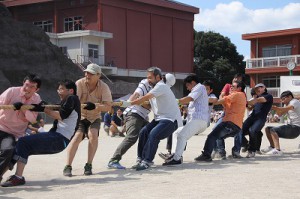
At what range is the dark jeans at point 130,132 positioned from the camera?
9.51 metres

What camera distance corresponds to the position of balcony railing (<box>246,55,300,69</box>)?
1833 inches

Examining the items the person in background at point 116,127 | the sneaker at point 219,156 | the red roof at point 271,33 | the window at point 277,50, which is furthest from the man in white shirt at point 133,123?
the window at point 277,50

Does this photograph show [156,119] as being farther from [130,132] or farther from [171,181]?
[171,181]

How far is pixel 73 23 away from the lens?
180 feet

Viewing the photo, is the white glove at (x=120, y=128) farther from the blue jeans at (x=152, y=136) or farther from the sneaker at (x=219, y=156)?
the blue jeans at (x=152, y=136)

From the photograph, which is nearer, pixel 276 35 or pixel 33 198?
pixel 33 198

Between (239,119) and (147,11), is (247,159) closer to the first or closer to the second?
(239,119)

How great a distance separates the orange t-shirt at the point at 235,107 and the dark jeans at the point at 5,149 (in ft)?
15.9

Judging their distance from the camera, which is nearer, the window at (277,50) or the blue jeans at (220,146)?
the blue jeans at (220,146)

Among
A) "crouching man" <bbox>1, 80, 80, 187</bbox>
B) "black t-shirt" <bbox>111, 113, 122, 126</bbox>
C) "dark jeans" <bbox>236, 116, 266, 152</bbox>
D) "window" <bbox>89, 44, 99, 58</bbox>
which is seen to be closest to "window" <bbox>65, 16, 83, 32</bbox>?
"window" <bbox>89, 44, 99, 58</bbox>

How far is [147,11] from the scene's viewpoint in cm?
5744

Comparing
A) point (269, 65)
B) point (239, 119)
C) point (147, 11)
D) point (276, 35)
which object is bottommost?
point (239, 119)

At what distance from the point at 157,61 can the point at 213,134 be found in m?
48.8

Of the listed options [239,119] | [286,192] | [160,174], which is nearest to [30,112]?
[160,174]
